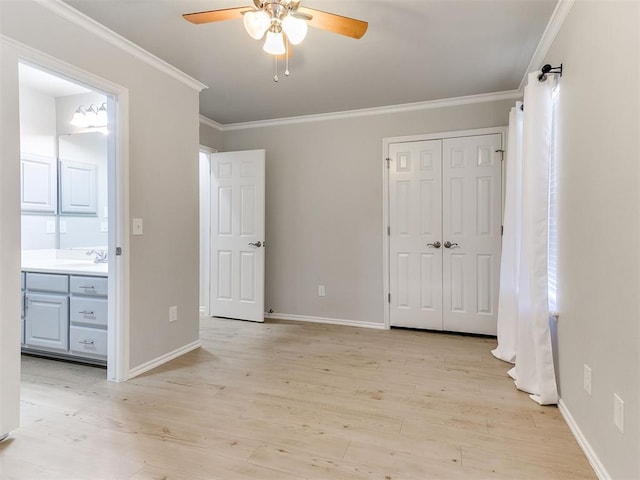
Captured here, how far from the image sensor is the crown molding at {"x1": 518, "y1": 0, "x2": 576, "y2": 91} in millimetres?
2027

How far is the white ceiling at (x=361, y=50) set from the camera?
2135 millimetres

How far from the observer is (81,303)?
109 inches

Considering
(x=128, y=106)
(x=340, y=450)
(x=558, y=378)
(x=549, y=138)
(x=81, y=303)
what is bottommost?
(x=340, y=450)

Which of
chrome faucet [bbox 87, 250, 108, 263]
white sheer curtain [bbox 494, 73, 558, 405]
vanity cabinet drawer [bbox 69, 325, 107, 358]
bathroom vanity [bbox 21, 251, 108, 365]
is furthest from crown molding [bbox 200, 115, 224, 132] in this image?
white sheer curtain [bbox 494, 73, 558, 405]

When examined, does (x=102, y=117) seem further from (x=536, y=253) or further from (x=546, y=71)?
(x=536, y=253)

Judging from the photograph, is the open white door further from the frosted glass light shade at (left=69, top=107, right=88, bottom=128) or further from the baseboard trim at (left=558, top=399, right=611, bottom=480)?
the baseboard trim at (left=558, top=399, right=611, bottom=480)

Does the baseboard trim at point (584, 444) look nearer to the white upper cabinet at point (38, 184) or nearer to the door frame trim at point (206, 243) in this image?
the door frame trim at point (206, 243)

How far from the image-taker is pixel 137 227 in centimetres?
261

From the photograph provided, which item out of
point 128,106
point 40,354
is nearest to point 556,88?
point 128,106

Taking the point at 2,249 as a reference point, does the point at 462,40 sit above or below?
above

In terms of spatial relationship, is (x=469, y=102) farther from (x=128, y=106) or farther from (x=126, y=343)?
(x=126, y=343)

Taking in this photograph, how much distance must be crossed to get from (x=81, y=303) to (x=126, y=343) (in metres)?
0.58

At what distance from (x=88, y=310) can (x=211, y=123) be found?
2.60 m

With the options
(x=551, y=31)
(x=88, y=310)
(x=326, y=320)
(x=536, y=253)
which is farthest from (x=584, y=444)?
(x=88, y=310)
